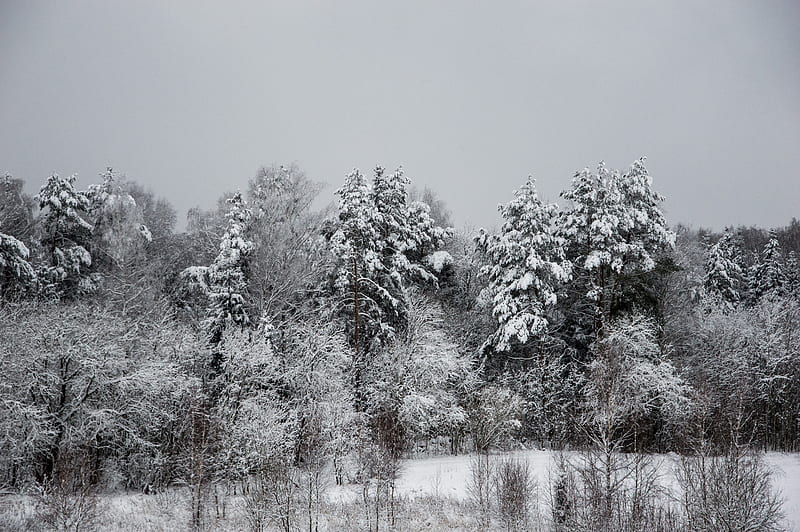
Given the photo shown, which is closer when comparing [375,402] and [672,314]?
[375,402]

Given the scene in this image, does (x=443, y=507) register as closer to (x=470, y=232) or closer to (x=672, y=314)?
(x=672, y=314)

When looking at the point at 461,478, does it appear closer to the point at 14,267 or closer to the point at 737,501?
the point at 737,501

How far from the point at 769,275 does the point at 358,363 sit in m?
39.2

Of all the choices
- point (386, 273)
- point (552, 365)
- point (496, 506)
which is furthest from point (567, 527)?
point (386, 273)

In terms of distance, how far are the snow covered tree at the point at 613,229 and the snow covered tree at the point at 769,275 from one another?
2377 cm

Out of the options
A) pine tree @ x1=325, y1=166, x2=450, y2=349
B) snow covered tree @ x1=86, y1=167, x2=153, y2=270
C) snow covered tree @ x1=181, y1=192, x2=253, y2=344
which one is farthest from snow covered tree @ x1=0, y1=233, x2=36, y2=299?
pine tree @ x1=325, y1=166, x2=450, y2=349

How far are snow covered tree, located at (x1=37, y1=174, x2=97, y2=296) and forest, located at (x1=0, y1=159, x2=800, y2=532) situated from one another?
16 cm

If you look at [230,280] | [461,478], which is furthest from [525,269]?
[230,280]

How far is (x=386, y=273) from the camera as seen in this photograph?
103 ft

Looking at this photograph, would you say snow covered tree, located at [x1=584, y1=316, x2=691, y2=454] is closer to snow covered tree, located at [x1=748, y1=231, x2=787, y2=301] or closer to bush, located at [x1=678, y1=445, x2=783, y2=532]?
bush, located at [x1=678, y1=445, x2=783, y2=532]

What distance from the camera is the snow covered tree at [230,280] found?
2656 centimetres

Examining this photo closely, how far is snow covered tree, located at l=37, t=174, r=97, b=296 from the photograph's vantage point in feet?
102

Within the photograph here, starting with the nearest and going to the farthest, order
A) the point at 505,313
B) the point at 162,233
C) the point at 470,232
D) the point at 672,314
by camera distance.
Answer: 1. the point at 505,313
2. the point at 672,314
3. the point at 162,233
4. the point at 470,232

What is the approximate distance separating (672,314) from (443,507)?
22.7 metres
